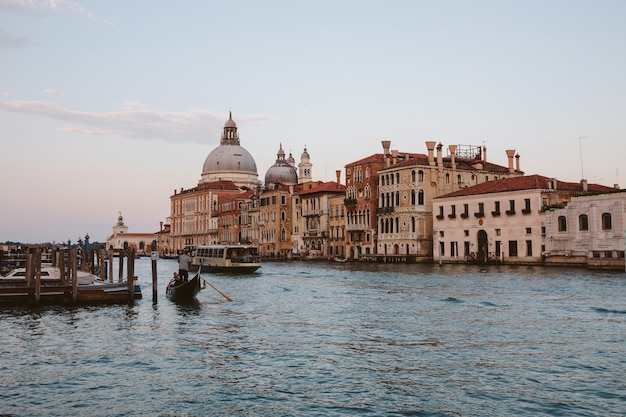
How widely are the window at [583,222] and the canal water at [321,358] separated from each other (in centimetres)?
2517

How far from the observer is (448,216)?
62.9 metres

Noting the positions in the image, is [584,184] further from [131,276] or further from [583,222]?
[131,276]

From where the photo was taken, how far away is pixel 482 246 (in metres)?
60.4

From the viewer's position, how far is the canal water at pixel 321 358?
11.4 metres

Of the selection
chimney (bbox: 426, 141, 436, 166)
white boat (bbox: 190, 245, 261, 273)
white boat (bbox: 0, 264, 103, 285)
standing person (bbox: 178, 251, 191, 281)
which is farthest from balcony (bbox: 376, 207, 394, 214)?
white boat (bbox: 0, 264, 103, 285)

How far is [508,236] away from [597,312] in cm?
3583

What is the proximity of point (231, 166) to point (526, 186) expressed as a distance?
8036 centimetres

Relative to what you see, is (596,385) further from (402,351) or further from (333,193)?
(333,193)

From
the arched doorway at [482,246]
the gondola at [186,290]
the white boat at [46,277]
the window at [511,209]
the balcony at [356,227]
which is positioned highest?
the window at [511,209]

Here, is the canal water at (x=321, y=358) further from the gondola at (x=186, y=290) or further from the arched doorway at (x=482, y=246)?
the arched doorway at (x=482, y=246)

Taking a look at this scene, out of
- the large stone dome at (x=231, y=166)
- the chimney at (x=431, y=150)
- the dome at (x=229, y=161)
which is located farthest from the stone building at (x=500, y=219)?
the dome at (x=229, y=161)

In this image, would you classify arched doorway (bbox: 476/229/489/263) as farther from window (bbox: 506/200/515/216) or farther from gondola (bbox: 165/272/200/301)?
gondola (bbox: 165/272/200/301)

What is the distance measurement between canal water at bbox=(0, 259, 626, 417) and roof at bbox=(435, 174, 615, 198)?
A: 1183 inches

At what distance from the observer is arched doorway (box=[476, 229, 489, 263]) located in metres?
59.7
